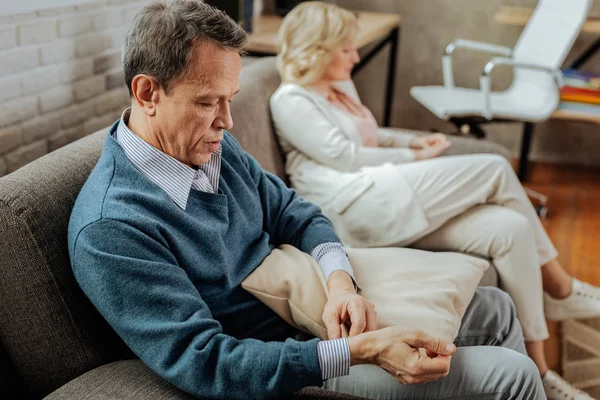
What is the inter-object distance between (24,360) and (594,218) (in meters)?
2.90

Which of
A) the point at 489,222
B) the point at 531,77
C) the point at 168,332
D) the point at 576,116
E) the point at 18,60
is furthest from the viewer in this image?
the point at 531,77

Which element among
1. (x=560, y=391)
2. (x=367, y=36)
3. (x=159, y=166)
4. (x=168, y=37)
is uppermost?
(x=168, y=37)

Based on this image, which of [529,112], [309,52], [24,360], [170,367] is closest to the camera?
[170,367]

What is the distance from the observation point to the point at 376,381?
1299mm

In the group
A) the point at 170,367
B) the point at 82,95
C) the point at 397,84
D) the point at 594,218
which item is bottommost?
the point at 594,218

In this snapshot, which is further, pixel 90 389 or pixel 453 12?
pixel 453 12

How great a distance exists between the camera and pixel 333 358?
1.16m

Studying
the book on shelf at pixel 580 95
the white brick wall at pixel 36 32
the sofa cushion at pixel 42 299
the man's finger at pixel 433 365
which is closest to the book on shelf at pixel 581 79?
the book on shelf at pixel 580 95

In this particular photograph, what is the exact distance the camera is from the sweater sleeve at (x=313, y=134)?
84.0 inches

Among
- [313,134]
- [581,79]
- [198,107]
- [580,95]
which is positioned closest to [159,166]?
[198,107]

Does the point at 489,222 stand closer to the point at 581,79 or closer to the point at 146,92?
the point at 146,92

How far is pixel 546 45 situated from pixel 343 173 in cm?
173

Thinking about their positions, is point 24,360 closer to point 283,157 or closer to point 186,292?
point 186,292

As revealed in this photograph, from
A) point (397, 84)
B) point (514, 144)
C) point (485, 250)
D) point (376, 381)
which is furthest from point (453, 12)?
point (376, 381)
